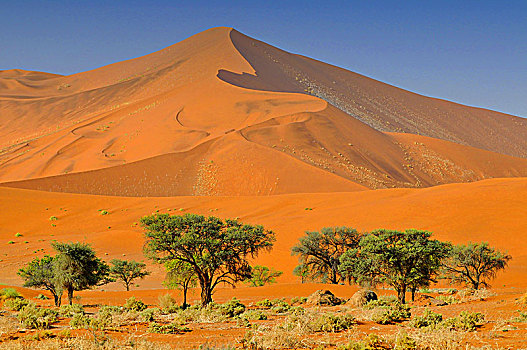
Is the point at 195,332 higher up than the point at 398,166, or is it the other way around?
the point at 398,166

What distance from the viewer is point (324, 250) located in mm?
27750

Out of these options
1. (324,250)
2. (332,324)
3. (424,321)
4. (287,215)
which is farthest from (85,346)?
(287,215)

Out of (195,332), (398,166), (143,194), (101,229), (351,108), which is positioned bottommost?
(195,332)

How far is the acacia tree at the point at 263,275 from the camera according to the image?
28984 mm

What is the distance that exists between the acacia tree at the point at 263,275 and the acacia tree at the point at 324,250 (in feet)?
7.37

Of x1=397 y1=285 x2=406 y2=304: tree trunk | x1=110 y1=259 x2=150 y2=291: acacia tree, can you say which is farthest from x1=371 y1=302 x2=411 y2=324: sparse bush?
x1=110 y1=259 x2=150 y2=291: acacia tree

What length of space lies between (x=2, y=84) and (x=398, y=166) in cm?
12806

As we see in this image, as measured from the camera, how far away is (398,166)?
74.2 meters

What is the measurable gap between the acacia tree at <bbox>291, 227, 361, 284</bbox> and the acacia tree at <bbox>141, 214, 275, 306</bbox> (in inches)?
258

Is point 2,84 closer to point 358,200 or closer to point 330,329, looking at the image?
point 358,200

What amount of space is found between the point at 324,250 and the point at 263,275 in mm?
4546

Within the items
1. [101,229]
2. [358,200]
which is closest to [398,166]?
[358,200]

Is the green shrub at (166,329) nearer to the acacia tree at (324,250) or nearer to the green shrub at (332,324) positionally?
the green shrub at (332,324)

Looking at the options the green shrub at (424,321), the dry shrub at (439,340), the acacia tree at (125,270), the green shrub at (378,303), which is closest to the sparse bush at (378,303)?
the green shrub at (378,303)
